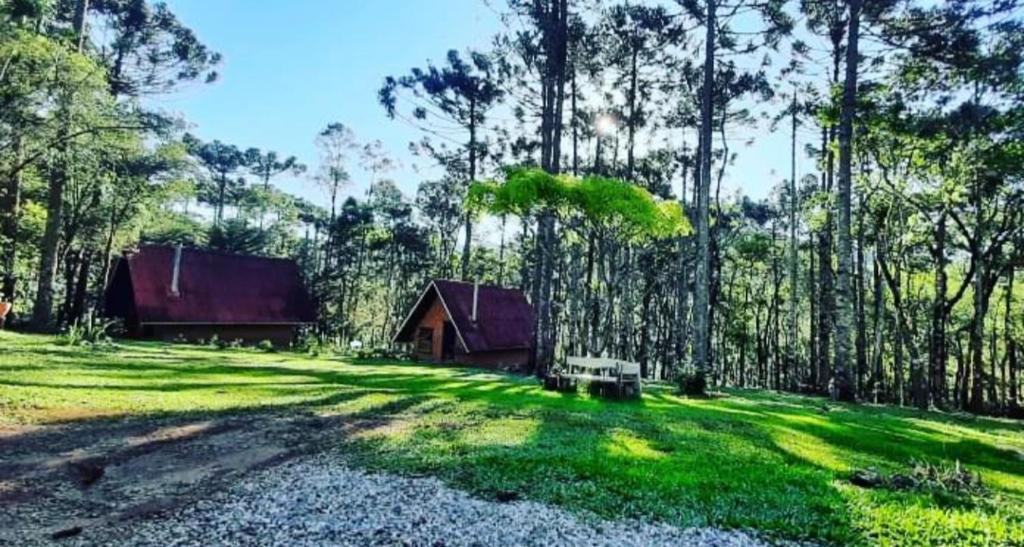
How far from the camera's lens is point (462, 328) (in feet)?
91.0

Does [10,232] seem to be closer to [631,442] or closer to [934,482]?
Result: [631,442]

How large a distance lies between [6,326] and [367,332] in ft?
126

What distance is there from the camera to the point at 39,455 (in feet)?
20.9

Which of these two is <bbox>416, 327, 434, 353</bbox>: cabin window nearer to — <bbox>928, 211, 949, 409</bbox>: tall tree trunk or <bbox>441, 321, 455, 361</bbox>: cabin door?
<bbox>441, 321, 455, 361</bbox>: cabin door

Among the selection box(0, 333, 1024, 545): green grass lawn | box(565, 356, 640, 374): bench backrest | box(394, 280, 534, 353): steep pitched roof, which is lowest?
box(0, 333, 1024, 545): green grass lawn

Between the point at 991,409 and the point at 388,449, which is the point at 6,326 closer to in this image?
the point at 388,449

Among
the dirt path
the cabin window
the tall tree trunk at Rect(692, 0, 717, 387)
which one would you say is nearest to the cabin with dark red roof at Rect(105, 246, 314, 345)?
the cabin window

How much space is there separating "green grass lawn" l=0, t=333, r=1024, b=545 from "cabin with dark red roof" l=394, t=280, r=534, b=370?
13081mm

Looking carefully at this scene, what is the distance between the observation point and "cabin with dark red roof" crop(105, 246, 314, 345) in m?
28.1

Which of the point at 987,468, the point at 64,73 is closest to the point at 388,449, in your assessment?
the point at 987,468

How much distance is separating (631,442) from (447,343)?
20949 mm

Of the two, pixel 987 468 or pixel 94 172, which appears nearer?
pixel 987 468

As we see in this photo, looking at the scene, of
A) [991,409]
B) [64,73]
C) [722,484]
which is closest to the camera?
[722,484]

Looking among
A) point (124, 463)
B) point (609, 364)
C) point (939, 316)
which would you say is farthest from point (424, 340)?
point (124, 463)
